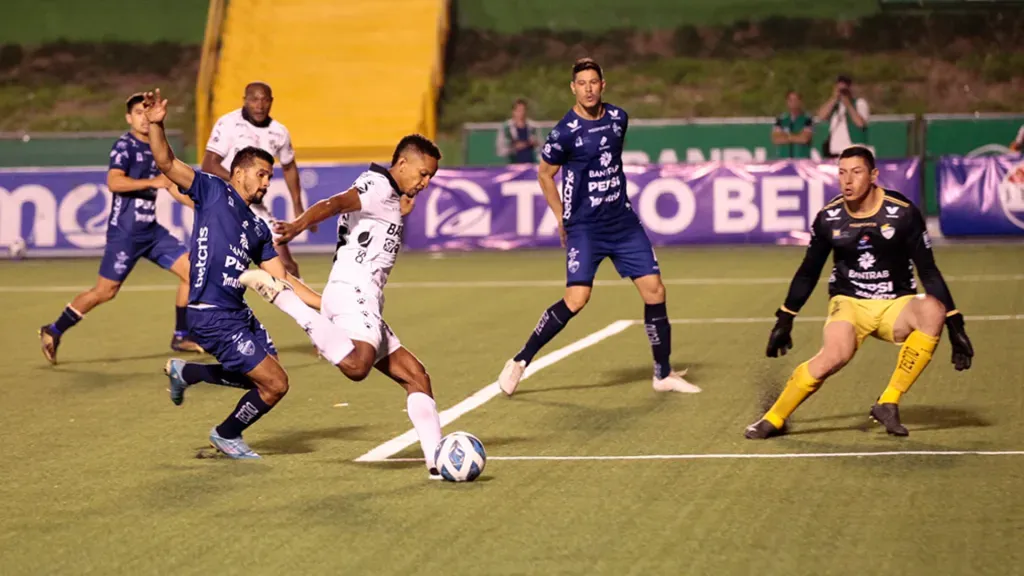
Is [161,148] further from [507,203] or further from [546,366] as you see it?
[507,203]

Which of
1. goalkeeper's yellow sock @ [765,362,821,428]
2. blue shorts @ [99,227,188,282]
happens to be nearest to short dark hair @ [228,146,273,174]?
goalkeeper's yellow sock @ [765,362,821,428]

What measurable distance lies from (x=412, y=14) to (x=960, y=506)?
95.0ft

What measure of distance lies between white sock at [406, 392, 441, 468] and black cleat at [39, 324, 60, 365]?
5591 millimetres

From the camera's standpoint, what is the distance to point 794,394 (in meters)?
9.26

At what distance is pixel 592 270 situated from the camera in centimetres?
1138

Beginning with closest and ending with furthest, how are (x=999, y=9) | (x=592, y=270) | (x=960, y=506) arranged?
(x=960, y=506) < (x=592, y=270) < (x=999, y=9)

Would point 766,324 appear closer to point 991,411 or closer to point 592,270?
point 592,270

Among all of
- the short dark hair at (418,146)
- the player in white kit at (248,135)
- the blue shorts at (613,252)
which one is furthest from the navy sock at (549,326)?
the short dark hair at (418,146)

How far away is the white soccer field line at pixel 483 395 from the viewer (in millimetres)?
9109

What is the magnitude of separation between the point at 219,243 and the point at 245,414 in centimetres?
93

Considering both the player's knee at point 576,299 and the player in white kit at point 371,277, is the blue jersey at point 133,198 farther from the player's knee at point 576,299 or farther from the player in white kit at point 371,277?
the player in white kit at point 371,277

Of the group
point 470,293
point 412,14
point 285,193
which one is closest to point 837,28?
point 412,14

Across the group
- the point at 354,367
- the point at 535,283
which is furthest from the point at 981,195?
the point at 354,367

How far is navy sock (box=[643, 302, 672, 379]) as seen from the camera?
11.2 metres
